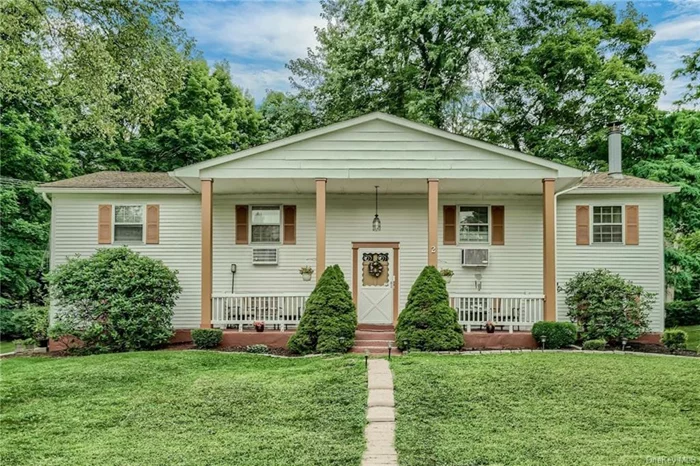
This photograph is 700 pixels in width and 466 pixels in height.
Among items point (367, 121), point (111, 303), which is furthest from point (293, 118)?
point (111, 303)

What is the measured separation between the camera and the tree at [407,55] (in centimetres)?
1875

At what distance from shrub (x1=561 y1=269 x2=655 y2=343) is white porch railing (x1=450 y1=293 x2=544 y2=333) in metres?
0.87

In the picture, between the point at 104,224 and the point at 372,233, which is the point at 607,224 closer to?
the point at 372,233

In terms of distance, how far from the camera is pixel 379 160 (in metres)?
11.2

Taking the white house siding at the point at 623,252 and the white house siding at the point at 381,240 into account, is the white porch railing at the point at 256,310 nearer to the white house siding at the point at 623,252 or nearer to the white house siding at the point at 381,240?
the white house siding at the point at 381,240

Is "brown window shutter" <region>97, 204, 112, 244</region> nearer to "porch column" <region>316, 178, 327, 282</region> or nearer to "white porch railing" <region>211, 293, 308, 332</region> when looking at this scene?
"white porch railing" <region>211, 293, 308, 332</region>

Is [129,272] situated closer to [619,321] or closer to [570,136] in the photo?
[619,321]

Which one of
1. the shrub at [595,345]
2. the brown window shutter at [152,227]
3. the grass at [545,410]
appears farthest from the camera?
the brown window shutter at [152,227]

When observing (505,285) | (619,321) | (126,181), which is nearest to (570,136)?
(505,285)

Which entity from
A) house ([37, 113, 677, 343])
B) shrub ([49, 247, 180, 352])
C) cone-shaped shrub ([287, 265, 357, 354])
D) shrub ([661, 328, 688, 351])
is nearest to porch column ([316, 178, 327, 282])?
cone-shaped shrub ([287, 265, 357, 354])

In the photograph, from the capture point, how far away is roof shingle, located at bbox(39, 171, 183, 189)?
41.7 ft

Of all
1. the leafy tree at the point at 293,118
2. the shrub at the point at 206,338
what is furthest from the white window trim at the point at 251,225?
the leafy tree at the point at 293,118

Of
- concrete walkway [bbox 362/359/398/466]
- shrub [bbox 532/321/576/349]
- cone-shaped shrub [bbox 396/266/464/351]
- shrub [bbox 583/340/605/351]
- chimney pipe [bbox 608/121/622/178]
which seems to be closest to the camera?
concrete walkway [bbox 362/359/398/466]

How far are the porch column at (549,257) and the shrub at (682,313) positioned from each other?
958cm
